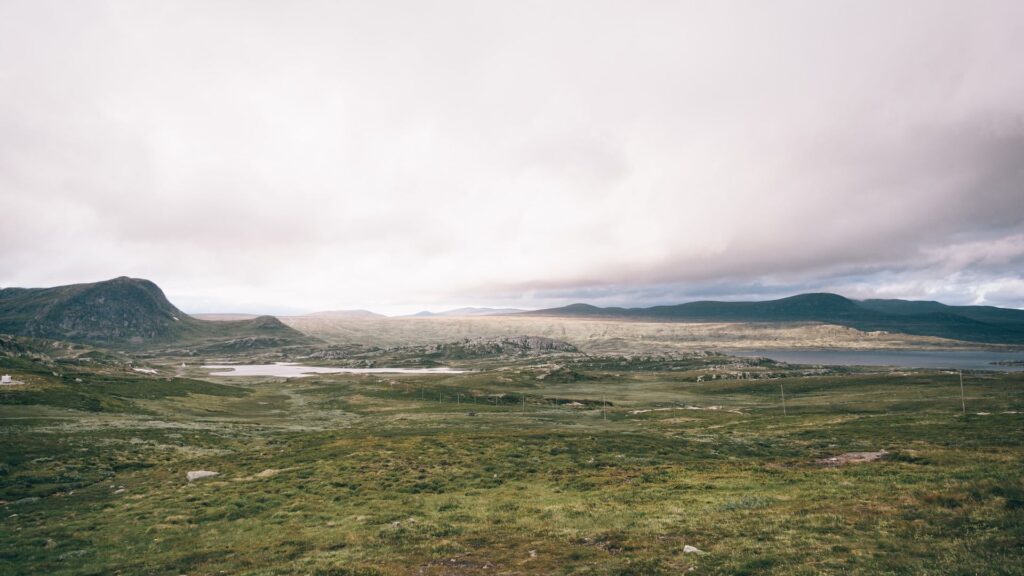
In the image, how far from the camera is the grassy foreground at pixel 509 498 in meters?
18.0

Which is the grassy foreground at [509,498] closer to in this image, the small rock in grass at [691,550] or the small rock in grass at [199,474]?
the small rock in grass at [691,550]

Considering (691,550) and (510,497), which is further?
(510,497)

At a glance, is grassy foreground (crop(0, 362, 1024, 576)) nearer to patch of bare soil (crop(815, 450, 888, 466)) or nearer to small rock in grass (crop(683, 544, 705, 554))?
small rock in grass (crop(683, 544, 705, 554))

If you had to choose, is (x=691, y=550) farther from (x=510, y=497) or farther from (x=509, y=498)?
(x=510, y=497)

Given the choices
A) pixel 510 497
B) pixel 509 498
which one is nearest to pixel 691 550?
pixel 509 498

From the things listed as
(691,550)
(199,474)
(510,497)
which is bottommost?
(199,474)

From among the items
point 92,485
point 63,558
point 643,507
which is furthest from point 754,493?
point 92,485

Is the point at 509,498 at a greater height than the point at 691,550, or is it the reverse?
the point at 691,550

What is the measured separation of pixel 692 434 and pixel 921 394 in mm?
96755

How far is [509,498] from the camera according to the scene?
3108cm

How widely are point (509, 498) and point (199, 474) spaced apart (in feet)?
99.4

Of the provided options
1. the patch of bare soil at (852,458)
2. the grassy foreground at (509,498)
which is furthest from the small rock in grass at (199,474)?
the patch of bare soil at (852,458)

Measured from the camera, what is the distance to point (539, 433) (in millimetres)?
58219

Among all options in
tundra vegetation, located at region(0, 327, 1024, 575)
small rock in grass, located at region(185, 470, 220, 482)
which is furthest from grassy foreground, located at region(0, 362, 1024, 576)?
small rock in grass, located at region(185, 470, 220, 482)
